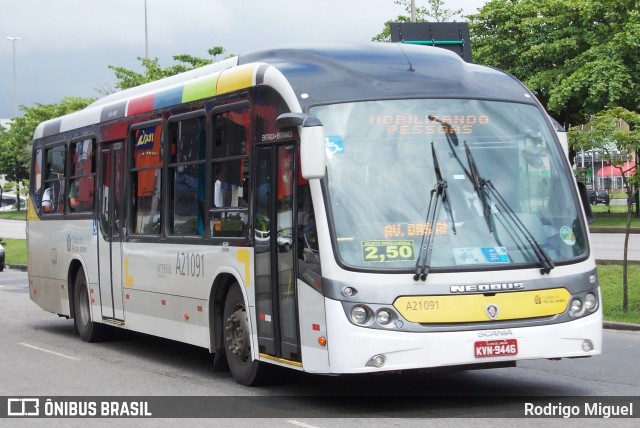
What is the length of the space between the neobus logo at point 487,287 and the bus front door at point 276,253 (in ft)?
4.84

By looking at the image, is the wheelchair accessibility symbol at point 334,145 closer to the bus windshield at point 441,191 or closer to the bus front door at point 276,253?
the bus windshield at point 441,191

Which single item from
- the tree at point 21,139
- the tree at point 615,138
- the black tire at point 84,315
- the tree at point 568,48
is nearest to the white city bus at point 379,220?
the black tire at point 84,315

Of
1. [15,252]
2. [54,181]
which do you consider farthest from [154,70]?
[54,181]

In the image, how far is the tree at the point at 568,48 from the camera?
139 ft

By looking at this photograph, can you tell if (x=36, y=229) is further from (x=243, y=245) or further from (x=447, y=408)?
(x=447, y=408)

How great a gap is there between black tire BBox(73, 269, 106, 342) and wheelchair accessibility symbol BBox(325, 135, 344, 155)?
23.9 feet

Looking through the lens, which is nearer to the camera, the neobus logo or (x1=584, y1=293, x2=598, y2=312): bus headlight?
the neobus logo

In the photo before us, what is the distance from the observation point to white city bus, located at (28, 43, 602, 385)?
928 cm

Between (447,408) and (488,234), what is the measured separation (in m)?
1.49

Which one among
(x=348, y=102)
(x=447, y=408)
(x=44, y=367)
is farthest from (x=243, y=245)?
(x=44, y=367)

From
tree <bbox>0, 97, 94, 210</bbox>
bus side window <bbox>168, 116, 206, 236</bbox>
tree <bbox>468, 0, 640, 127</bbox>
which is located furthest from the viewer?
tree <bbox>0, 97, 94, 210</bbox>

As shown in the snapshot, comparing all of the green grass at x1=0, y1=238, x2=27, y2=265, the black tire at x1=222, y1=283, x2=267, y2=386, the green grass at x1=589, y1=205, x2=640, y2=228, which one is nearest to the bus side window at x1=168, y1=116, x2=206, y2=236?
the black tire at x1=222, y1=283, x2=267, y2=386

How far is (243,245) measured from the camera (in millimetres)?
11070

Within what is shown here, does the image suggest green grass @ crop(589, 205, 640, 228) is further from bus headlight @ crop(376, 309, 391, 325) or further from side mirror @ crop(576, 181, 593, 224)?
bus headlight @ crop(376, 309, 391, 325)
